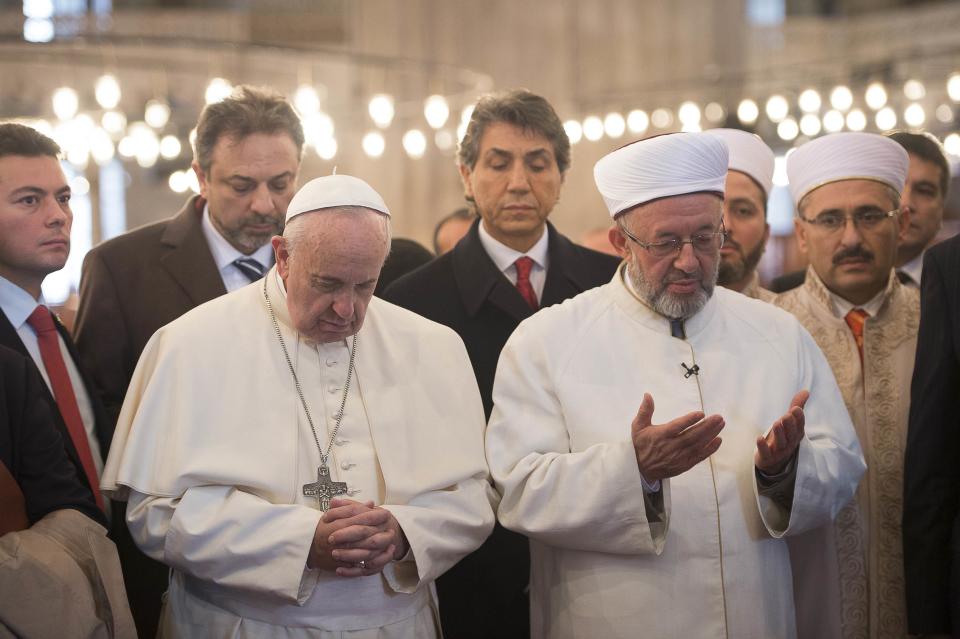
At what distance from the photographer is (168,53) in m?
16.7

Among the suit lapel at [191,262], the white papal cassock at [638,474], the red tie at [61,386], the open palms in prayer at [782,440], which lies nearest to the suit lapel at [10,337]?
the red tie at [61,386]

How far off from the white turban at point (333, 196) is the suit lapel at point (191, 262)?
0.91m

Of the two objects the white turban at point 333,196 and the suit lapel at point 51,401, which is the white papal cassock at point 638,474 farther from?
the suit lapel at point 51,401

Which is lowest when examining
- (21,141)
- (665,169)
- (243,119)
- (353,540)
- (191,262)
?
(353,540)

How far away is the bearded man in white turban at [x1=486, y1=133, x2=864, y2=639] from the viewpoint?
10.1 feet

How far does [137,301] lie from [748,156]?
7.76 ft

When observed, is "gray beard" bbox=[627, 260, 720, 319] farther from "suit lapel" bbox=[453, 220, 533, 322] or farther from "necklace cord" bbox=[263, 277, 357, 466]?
"necklace cord" bbox=[263, 277, 357, 466]

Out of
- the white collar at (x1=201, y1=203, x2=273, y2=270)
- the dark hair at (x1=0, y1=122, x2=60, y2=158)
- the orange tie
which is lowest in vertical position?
the orange tie

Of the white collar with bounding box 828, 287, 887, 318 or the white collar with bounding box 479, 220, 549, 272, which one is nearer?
the white collar with bounding box 828, 287, 887, 318

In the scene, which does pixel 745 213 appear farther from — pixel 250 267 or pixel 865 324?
pixel 250 267

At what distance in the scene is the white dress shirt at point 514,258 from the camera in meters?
4.21

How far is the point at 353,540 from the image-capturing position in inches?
114

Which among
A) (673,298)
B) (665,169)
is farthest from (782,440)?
(665,169)

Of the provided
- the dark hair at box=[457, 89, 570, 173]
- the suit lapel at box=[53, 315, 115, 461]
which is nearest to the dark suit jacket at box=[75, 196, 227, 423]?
the suit lapel at box=[53, 315, 115, 461]
